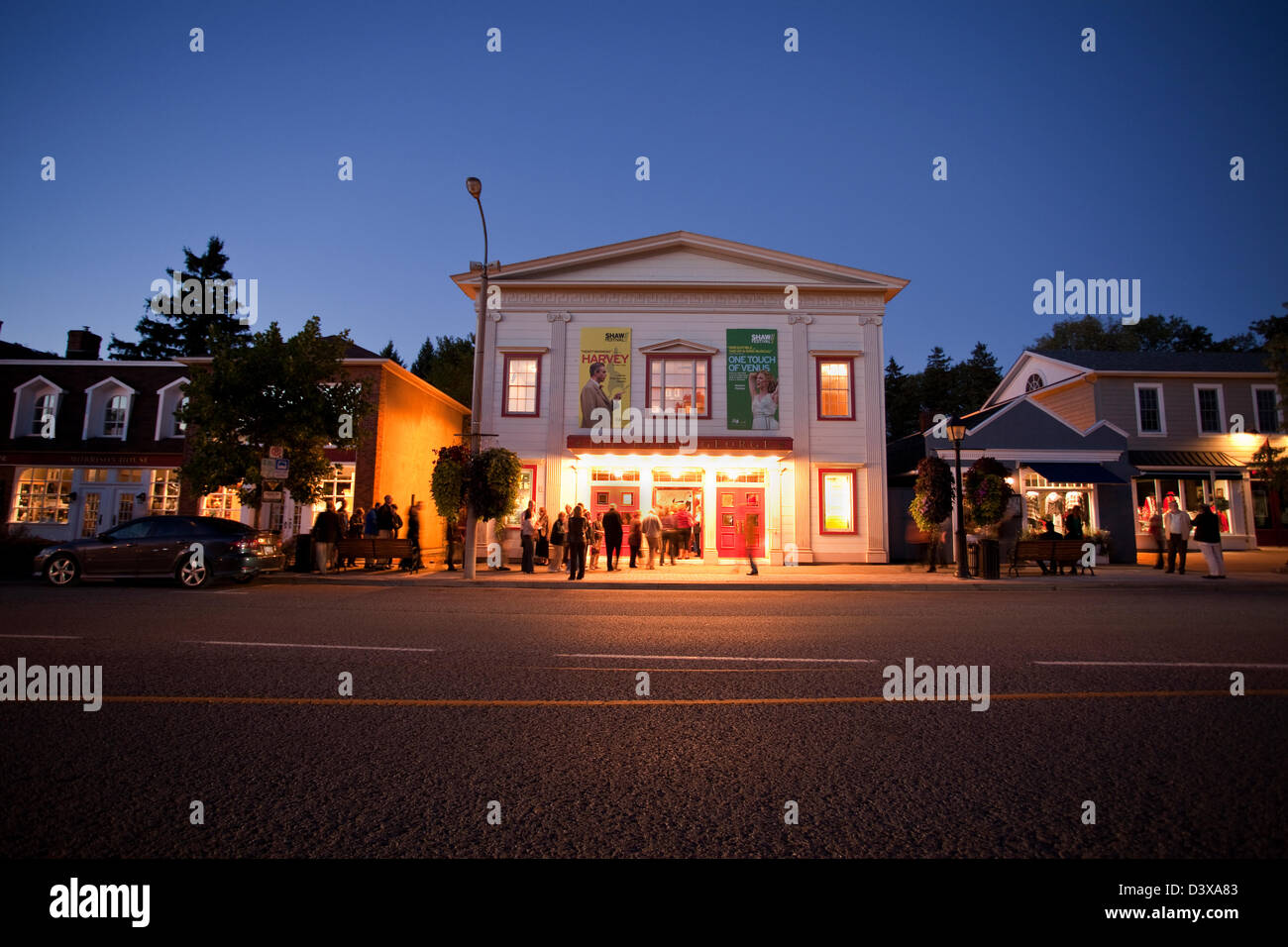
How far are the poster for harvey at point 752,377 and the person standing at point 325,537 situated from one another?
41.2 ft

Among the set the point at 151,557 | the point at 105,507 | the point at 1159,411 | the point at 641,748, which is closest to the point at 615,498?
the point at 151,557

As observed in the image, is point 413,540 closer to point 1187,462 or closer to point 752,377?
point 752,377

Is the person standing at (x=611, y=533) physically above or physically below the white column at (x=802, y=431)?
below

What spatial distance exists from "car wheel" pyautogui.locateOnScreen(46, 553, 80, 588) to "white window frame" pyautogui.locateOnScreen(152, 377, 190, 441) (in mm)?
14905

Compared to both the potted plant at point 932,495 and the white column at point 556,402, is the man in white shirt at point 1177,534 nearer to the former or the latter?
the potted plant at point 932,495

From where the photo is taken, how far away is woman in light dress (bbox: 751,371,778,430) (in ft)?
71.5

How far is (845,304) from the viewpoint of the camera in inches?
886

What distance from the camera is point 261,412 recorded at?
17.5 meters

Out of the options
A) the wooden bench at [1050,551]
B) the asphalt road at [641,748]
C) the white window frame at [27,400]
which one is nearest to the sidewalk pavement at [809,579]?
the wooden bench at [1050,551]

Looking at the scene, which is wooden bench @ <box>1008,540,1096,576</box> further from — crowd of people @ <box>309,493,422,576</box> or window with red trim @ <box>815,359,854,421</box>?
crowd of people @ <box>309,493,422,576</box>

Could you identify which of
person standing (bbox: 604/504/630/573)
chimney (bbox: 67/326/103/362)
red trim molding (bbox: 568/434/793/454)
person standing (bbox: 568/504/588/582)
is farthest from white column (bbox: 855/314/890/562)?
chimney (bbox: 67/326/103/362)

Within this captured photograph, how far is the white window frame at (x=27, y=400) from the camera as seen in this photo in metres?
27.4
